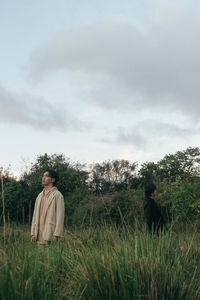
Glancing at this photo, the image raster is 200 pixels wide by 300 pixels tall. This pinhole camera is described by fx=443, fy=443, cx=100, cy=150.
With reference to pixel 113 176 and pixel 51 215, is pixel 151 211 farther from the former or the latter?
pixel 113 176

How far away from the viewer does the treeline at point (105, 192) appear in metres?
15.8

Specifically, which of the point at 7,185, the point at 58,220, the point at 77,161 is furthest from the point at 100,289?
the point at 77,161

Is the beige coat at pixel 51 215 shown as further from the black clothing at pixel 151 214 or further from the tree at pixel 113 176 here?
the tree at pixel 113 176

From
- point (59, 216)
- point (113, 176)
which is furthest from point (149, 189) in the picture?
point (113, 176)

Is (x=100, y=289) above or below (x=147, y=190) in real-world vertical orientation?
below

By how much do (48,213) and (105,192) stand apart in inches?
700

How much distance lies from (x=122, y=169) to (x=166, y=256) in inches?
1318

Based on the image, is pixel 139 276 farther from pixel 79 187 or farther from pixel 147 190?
pixel 79 187

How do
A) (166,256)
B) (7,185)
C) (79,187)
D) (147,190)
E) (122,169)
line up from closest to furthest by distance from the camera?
1. (166,256)
2. (147,190)
3. (7,185)
4. (79,187)
5. (122,169)

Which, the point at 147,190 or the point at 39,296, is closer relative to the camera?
the point at 39,296

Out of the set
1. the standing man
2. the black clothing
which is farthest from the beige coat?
the black clothing

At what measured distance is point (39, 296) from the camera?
333 cm

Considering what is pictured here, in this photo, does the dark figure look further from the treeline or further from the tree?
the tree

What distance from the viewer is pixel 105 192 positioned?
24312 millimetres
